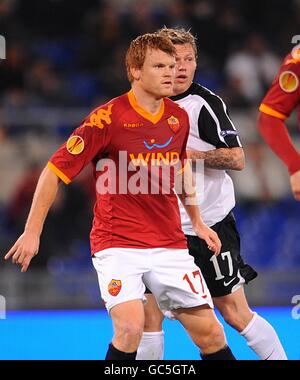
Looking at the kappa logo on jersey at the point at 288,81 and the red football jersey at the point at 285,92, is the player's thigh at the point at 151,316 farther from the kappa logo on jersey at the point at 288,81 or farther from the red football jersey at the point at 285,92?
the kappa logo on jersey at the point at 288,81

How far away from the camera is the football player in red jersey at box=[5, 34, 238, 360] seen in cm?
454

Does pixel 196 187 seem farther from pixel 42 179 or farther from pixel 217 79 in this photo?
pixel 217 79

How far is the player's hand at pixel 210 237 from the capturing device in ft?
15.8

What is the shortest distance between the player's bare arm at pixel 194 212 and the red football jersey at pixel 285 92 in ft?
2.14

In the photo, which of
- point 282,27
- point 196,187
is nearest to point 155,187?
point 196,187

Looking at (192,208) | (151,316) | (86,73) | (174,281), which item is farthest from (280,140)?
(86,73)

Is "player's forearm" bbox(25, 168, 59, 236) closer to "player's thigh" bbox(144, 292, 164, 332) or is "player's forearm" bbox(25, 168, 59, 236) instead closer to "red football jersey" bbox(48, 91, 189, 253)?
"red football jersey" bbox(48, 91, 189, 253)

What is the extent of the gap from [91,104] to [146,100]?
576 cm

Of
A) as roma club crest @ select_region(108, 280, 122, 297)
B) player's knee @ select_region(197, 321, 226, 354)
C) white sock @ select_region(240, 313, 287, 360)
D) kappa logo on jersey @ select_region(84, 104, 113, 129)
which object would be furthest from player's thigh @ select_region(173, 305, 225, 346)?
kappa logo on jersey @ select_region(84, 104, 113, 129)

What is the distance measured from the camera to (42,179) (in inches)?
178

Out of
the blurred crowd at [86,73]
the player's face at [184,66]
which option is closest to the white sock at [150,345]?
the player's face at [184,66]

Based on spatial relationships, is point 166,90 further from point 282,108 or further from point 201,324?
point 201,324

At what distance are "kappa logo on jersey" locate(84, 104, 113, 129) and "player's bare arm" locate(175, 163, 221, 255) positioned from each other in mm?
504

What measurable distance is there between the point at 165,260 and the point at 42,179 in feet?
2.32
